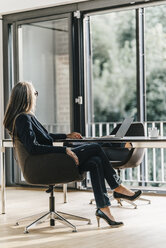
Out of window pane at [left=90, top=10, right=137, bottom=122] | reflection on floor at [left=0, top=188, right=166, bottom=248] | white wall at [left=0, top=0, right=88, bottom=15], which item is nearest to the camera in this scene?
reflection on floor at [left=0, top=188, right=166, bottom=248]

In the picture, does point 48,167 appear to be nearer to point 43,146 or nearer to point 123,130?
point 43,146

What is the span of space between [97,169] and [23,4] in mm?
3232

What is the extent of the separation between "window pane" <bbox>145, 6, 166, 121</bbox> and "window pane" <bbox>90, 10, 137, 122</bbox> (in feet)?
1.79

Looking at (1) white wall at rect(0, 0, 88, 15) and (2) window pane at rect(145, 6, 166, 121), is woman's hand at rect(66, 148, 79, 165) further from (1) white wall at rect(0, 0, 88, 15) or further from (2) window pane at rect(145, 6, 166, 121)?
(2) window pane at rect(145, 6, 166, 121)

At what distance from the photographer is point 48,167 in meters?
4.00

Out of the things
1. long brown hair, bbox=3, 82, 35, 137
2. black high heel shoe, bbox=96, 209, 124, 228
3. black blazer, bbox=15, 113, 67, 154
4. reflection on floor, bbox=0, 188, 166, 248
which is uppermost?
long brown hair, bbox=3, 82, 35, 137

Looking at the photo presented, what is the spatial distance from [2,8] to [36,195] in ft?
8.23

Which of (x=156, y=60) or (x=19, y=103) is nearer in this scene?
(x=19, y=103)

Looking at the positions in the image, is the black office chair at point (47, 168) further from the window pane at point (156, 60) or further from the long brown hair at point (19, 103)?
the window pane at point (156, 60)

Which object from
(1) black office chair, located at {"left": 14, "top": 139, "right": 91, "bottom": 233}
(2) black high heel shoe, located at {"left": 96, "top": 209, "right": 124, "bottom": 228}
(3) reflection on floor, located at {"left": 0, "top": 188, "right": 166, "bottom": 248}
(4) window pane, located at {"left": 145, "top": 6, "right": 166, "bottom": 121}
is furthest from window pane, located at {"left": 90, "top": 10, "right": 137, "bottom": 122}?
(1) black office chair, located at {"left": 14, "top": 139, "right": 91, "bottom": 233}

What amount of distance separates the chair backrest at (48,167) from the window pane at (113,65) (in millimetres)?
8565

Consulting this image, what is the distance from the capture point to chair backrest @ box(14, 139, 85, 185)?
4.00m

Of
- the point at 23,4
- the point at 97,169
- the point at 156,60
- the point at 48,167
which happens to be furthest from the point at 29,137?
the point at 156,60

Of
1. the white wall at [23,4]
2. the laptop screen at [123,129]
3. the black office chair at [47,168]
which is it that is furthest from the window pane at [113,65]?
the black office chair at [47,168]
